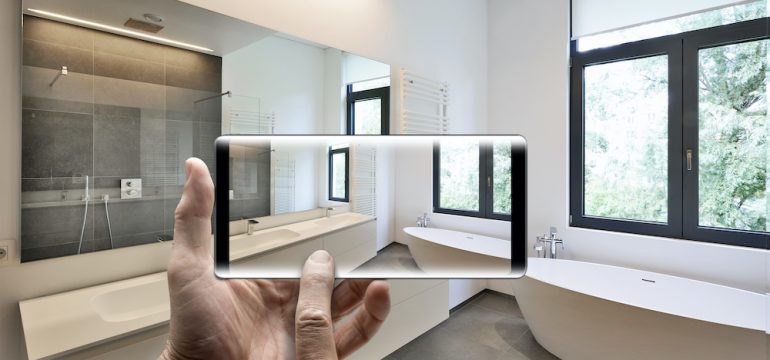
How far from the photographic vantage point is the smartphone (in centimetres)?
33

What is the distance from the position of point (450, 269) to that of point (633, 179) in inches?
96.2

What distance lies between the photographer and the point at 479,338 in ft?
5.98

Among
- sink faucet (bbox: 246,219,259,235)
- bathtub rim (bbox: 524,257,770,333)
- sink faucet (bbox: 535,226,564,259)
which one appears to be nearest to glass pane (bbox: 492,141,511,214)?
sink faucet (bbox: 246,219,259,235)

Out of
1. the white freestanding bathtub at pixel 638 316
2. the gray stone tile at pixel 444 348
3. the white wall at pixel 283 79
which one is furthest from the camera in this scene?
the gray stone tile at pixel 444 348

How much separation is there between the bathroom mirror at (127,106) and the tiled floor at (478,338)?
4.38 ft

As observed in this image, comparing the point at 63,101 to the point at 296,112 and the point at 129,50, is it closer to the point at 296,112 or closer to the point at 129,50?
the point at 129,50

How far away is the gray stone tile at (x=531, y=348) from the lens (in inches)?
66.8

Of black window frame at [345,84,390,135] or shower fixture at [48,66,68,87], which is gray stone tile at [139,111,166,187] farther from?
black window frame at [345,84,390,135]

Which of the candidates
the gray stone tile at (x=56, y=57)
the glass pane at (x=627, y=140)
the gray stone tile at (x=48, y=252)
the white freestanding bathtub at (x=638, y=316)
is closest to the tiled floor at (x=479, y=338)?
the white freestanding bathtub at (x=638, y=316)

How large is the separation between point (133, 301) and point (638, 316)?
198 cm

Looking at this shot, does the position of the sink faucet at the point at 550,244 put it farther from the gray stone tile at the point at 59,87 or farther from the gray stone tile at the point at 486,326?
the gray stone tile at the point at 59,87

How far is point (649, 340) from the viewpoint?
52.7 inches

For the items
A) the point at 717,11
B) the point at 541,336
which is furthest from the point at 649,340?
the point at 717,11

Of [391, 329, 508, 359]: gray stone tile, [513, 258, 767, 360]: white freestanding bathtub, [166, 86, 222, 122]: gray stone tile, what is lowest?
[391, 329, 508, 359]: gray stone tile
